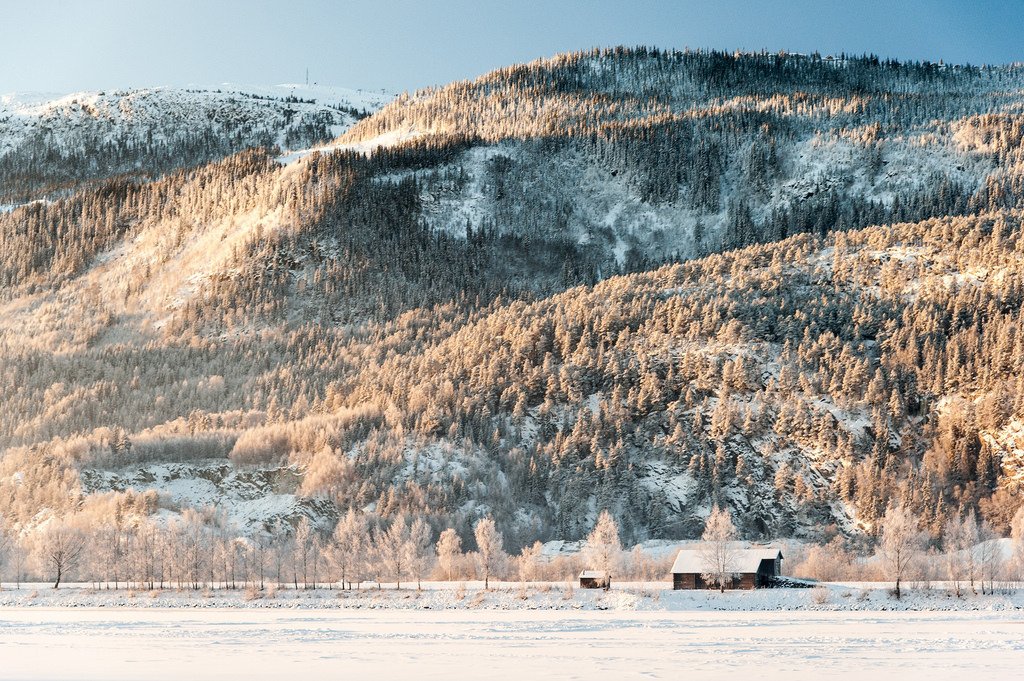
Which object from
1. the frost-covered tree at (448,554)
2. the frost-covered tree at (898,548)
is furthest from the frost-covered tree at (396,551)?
the frost-covered tree at (898,548)

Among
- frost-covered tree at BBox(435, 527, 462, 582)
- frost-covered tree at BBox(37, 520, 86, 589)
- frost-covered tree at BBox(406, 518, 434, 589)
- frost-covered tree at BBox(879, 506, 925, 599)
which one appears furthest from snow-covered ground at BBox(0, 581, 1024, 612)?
frost-covered tree at BBox(435, 527, 462, 582)

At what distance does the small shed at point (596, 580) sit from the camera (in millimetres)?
108875

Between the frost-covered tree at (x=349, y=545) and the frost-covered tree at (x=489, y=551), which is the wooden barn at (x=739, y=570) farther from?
the frost-covered tree at (x=349, y=545)

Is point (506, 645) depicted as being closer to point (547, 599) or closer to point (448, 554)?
point (547, 599)

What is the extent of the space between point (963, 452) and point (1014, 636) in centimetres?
8331

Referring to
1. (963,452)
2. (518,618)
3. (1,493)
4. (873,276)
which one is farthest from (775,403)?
(1,493)

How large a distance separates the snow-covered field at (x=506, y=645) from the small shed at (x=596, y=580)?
53.8ft

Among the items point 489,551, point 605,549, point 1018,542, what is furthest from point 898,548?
point 489,551

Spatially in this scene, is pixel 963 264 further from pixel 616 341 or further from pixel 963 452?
pixel 616 341

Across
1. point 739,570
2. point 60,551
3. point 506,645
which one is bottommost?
point 506,645

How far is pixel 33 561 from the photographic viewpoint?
132 m

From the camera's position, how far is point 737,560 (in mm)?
112500

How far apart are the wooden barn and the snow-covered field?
16.8 meters

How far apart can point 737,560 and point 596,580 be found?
14.4 m
